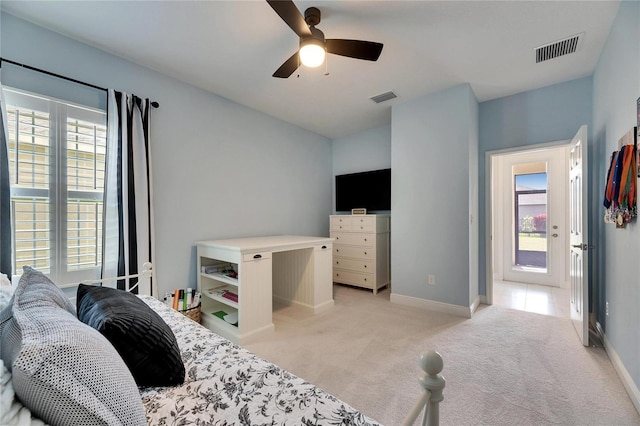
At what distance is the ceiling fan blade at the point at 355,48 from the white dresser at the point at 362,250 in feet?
7.69

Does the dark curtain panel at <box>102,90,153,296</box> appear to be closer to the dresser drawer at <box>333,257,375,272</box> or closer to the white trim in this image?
the dresser drawer at <box>333,257,375,272</box>

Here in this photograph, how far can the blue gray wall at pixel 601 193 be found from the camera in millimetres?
1642

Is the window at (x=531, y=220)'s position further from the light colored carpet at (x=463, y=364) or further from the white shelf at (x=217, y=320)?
the white shelf at (x=217, y=320)

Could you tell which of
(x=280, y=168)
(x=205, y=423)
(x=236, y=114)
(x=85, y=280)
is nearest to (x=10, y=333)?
(x=205, y=423)

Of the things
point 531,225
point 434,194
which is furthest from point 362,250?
point 531,225

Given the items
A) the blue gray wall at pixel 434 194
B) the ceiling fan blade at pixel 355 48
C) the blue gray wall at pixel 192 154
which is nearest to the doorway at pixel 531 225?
the blue gray wall at pixel 434 194

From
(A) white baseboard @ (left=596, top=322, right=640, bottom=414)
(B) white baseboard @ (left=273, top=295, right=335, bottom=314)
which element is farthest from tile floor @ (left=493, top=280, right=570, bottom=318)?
(B) white baseboard @ (left=273, top=295, right=335, bottom=314)

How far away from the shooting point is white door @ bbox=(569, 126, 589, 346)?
2.28m

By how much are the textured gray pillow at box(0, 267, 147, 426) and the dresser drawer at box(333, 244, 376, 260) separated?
Result: 3443 millimetres

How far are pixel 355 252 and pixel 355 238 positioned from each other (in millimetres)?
223

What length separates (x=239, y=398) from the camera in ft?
2.83

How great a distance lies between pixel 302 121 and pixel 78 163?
2.78m

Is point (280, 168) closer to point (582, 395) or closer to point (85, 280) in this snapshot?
point (85, 280)

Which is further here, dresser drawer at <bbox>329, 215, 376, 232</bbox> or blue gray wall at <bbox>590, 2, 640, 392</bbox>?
dresser drawer at <bbox>329, 215, 376, 232</bbox>
